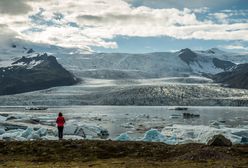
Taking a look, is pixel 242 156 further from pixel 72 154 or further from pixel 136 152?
pixel 72 154

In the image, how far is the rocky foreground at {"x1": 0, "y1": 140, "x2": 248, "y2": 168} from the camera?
1502 cm

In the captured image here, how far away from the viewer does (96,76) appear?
176m

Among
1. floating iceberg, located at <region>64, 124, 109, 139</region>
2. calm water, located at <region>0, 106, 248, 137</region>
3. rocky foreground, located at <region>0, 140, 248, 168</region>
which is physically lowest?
calm water, located at <region>0, 106, 248, 137</region>

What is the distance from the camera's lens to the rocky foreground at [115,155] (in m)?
15.0

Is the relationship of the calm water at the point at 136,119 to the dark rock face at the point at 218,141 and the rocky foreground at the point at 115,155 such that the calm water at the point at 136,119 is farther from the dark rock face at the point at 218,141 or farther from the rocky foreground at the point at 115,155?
the dark rock face at the point at 218,141

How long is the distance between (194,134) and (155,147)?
19.5 metres

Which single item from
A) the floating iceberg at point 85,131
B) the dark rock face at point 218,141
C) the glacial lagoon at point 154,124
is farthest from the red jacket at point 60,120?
the floating iceberg at point 85,131

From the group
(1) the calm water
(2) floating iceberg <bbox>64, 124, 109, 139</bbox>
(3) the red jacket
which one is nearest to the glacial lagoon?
(1) the calm water

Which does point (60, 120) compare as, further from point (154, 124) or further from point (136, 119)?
point (136, 119)

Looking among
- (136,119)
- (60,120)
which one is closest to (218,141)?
(60,120)

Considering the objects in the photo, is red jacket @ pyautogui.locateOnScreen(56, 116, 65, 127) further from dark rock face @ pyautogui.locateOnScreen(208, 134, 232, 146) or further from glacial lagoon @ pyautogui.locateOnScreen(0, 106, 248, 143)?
glacial lagoon @ pyautogui.locateOnScreen(0, 106, 248, 143)

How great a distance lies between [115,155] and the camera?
17062mm

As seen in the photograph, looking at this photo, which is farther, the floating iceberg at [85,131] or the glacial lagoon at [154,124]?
the floating iceberg at [85,131]

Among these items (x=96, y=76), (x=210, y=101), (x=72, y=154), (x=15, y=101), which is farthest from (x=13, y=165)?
(x=96, y=76)
